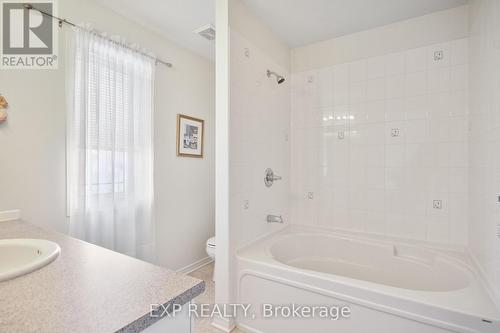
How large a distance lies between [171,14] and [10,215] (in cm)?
193

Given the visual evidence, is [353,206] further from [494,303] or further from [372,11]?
[372,11]

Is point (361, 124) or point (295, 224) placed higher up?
point (361, 124)

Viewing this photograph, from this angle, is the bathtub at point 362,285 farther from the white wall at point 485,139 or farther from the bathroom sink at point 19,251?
the bathroom sink at point 19,251

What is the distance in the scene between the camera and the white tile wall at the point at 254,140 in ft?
5.78

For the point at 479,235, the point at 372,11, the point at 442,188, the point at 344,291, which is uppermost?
the point at 372,11

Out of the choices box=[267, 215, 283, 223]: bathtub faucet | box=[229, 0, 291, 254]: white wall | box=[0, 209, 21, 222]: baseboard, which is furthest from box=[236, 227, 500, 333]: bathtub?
box=[0, 209, 21, 222]: baseboard

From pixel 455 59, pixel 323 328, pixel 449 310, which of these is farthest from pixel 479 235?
pixel 455 59

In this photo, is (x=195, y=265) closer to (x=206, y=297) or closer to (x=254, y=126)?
(x=206, y=297)

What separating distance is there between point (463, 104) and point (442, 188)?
69 centimetres

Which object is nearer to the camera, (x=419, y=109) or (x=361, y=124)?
(x=419, y=109)

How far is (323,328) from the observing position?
54.4 inches

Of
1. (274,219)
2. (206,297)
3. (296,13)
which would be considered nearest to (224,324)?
(206,297)

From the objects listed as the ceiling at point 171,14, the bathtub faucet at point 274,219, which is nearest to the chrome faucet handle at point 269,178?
the bathtub faucet at point 274,219

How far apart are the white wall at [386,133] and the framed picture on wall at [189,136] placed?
1.14 meters
